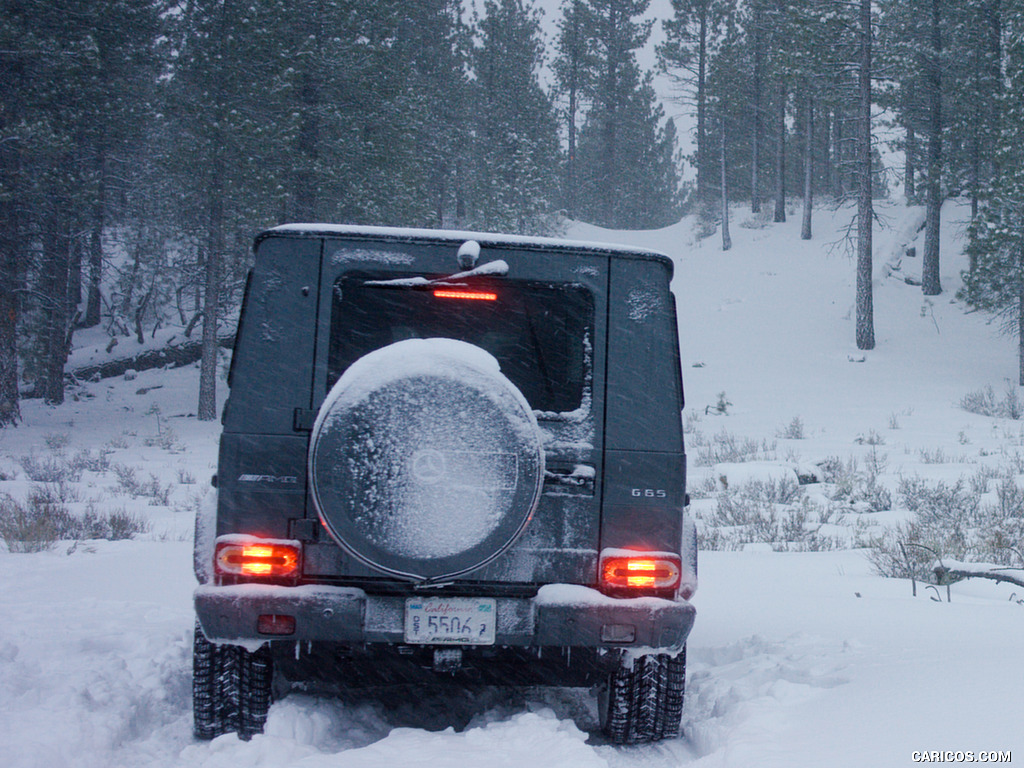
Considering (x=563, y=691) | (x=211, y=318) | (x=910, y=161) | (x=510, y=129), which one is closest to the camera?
(x=563, y=691)

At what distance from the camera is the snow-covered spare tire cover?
3.18 meters

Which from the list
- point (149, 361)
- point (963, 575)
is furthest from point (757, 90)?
point (963, 575)

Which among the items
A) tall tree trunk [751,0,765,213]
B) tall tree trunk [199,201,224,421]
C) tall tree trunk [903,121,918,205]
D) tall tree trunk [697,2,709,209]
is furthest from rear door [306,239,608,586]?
tall tree trunk [697,2,709,209]

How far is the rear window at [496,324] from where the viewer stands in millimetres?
3707

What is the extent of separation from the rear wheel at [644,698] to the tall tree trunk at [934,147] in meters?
29.1

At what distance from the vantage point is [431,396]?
320cm

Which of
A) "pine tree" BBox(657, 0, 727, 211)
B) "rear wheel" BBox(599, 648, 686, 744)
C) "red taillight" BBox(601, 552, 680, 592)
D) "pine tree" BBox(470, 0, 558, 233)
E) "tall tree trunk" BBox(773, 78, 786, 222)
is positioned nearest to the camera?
"red taillight" BBox(601, 552, 680, 592)

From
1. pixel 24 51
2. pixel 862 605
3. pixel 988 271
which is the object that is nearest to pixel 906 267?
pixel 988 271

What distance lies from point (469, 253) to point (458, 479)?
98cm

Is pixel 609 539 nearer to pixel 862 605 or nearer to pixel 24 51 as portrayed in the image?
pixel 862 605

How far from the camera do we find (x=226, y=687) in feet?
12.1

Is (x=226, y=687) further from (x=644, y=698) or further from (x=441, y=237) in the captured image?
(x=441, y=237)

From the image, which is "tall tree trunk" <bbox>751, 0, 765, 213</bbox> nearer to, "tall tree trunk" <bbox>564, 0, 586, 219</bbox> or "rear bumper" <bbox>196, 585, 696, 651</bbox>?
"tall tree trunk" <bbox>564, 0, 586, 219</bbox>

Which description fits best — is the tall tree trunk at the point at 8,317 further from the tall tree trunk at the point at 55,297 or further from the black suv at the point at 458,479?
the black suv at the point at 458,479
